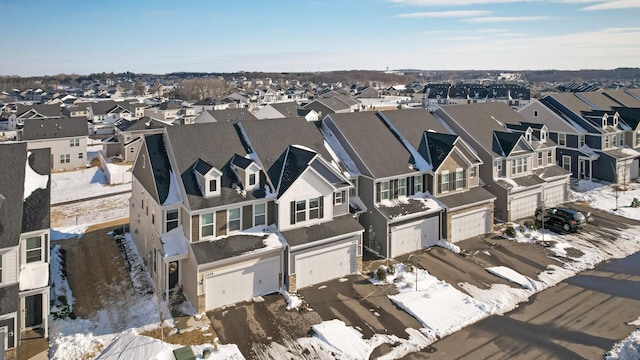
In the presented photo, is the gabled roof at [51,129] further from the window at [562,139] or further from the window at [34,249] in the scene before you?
the window at [562,139]

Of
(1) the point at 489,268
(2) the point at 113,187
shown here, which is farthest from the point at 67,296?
(2) the point at 113,187

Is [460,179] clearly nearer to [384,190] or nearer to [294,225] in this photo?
[384,190]

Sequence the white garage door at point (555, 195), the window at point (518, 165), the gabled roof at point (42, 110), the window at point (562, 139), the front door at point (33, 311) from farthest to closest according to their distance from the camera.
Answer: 1. the gabled roof at point (42, 110)
2. the window at point (562, 139)
3. the white garage door at point (555, 195)
4. the window at point (518, 165)
5. the front door at point (33, 311)

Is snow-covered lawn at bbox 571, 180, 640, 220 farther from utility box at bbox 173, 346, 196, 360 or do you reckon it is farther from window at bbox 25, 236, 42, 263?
window at bbox 25, 236, 42, 263

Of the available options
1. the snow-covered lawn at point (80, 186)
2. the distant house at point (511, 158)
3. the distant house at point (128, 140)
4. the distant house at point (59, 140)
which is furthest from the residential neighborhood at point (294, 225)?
the distant house at point (59, 140)

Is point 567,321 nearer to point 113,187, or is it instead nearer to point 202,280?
point 202,280

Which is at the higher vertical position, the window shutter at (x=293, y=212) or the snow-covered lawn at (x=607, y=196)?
the window shutter at (x=293, y=212)
